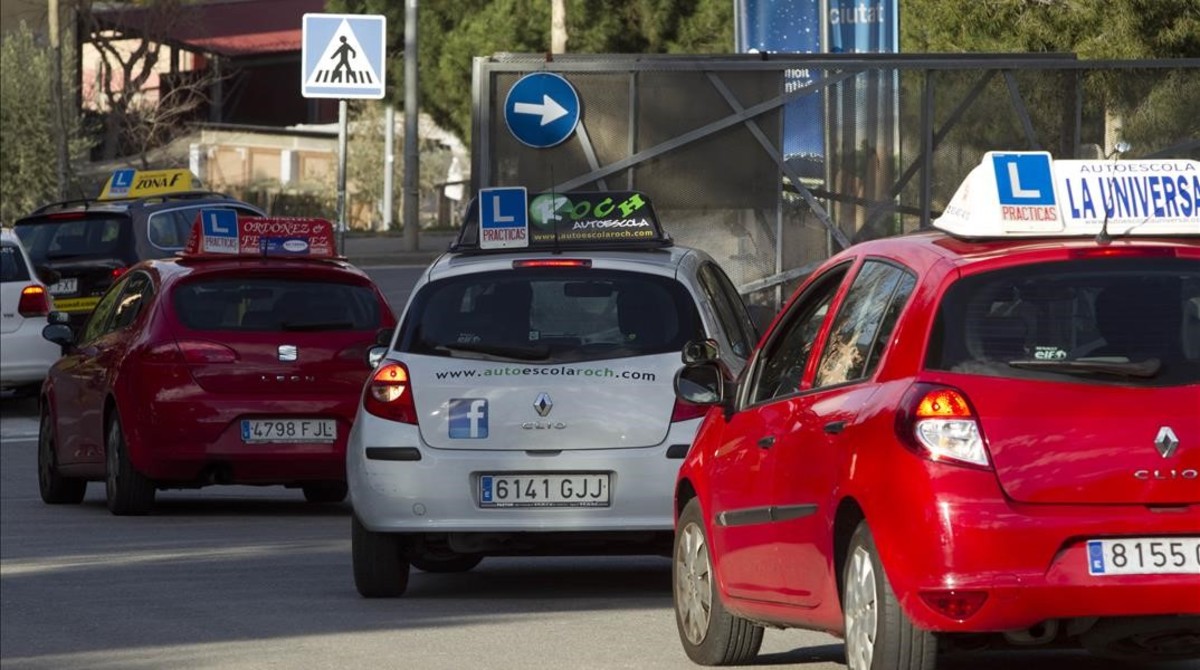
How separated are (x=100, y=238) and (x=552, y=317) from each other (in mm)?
15708

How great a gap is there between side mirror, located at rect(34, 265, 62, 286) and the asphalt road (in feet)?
33.0

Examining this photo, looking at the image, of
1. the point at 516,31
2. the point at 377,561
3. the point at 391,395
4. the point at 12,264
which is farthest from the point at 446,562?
the point at 516,31

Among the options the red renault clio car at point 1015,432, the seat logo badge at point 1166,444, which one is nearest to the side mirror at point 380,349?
the red renault clio car at point 1015,432

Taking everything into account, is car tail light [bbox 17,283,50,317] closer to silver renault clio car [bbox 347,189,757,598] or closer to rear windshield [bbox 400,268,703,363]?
silver renault clio car [bbox 347,189,757,598]

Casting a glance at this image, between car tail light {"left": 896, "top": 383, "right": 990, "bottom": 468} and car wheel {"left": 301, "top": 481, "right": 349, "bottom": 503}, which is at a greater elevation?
car tail light {"left": 896, "top": 383, "right": 990, "bottom": 468}

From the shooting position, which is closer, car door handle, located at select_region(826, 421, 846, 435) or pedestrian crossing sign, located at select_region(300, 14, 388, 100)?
car door handle, located at select_region(826, 421, 846, 435)

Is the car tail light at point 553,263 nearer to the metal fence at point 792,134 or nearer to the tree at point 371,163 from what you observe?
the metal fence at point 792,134

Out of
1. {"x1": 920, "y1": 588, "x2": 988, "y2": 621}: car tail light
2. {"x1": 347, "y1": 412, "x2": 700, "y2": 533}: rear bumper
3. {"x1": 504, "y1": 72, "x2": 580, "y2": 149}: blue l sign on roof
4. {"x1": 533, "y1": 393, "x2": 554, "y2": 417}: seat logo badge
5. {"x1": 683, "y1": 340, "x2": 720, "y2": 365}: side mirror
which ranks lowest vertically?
{"x1": 347, "y1": 412, "x2": 700, "y2": 533}: rear bumper

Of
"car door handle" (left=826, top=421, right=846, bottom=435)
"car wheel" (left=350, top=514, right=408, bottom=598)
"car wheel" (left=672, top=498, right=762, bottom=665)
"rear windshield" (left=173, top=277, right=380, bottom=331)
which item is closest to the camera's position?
"car door handle" (left=826, top=421, right=846, bottom=435)

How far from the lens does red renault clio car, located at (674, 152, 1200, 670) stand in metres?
7.26

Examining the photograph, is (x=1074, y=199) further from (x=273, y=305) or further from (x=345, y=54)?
(x=345, y=54)

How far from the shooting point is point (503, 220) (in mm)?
12492

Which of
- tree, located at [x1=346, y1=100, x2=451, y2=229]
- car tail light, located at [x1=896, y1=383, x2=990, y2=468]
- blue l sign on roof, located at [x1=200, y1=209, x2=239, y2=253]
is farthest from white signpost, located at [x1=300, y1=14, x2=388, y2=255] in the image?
tree, located at [x1=346, y1=100, x2=451, y2=229]

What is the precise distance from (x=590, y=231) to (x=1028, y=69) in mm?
9165
